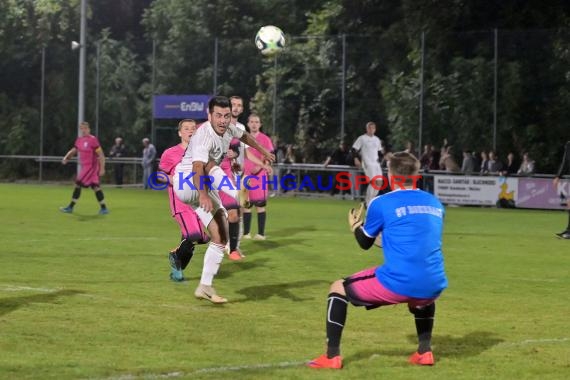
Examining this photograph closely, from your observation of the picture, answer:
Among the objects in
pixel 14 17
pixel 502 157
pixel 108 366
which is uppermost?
pixel 14 17

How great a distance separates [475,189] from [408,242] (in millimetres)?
22045

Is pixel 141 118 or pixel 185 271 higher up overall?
pixel 141 118

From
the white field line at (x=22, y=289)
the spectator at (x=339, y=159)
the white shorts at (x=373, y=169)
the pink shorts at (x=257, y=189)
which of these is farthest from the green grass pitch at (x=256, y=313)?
the spectator at (x=339, y=159)

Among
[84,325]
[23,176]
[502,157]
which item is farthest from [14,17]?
[84,325]

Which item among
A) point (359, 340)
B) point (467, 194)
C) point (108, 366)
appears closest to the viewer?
point (108, 366)

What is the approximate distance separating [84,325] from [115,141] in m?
30.7

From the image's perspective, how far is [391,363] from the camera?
25.4 feet

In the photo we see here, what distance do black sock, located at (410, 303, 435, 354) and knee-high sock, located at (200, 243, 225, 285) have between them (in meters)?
3.31

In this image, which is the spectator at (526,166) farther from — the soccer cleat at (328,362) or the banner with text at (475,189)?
the soccer cleat at (328,362)

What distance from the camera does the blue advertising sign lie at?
117 ft

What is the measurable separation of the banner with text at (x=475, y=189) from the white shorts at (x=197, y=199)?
1832cm

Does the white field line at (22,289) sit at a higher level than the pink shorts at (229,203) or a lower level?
lower

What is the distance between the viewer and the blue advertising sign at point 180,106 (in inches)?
1409

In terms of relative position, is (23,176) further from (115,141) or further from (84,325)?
(84,325)
